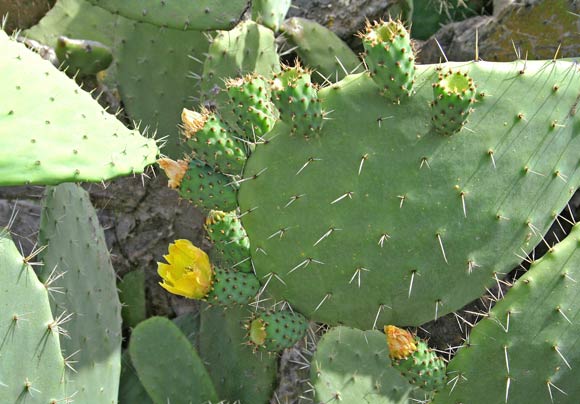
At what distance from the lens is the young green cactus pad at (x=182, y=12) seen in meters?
2.07

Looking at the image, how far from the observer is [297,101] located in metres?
1.53

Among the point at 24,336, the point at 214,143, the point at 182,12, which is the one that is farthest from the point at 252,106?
the point at 24,336

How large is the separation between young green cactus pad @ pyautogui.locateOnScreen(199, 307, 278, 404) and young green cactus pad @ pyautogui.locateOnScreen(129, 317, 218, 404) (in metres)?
0.10

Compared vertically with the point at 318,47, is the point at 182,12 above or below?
above

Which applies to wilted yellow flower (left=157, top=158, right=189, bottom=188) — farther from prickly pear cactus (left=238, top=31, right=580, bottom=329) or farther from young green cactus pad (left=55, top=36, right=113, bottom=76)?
young green cactus pad (left=55, top=36, right=113, bottom=76)

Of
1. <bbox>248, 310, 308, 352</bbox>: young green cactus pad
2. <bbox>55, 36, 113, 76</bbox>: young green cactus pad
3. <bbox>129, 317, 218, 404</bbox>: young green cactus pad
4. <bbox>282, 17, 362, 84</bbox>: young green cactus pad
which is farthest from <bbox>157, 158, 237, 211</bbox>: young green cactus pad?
<bbox>55, 36, 113, 76</bbox>: young green cactus pad

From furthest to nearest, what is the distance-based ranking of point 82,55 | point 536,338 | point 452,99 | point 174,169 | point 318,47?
1. point 82,55
2. point 318,47
3. point 174,169
4. point 536,338
5. point 452,99

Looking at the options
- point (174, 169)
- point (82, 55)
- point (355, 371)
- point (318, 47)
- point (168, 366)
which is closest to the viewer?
point (174, 169)

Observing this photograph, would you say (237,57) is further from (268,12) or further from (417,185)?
(417,185)

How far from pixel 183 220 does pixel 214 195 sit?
90 centimetres

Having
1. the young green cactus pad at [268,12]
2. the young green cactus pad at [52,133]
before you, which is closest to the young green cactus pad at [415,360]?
the young green cactus pad at [52,133]

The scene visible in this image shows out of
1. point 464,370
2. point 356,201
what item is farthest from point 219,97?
point 464,370

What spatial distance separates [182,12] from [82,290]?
875 mm

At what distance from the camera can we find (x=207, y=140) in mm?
1639
